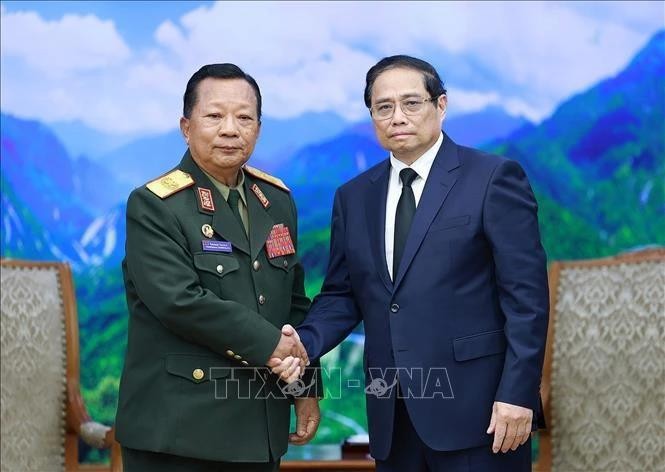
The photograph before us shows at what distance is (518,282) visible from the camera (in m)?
2.14

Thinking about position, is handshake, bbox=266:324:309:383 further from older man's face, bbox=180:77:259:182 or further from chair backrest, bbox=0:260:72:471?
chair backrest, bbox=0:260:72:471

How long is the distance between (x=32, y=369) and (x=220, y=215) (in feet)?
3.88

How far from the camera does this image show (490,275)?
2.23 meters

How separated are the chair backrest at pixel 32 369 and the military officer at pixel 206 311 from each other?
94cm

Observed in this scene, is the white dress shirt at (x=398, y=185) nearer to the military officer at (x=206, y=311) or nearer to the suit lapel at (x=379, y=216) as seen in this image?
the suit lapel at (x=379, y=216)

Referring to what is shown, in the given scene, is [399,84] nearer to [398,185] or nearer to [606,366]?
[398,185]

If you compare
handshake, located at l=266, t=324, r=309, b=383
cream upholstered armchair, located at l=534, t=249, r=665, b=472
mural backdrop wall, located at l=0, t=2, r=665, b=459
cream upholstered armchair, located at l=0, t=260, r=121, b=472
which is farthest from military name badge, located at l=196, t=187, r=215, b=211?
mural backdrop wall, located at l=0, t=2, r=665, b=459

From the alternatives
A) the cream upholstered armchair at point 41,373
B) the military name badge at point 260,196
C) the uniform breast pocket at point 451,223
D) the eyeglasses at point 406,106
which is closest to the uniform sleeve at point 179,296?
the military name badge at point 260,196

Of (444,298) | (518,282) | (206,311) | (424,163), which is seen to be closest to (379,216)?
(424,163)

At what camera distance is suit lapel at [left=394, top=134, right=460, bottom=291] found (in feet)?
7.28

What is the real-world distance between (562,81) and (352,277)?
7.24 feet

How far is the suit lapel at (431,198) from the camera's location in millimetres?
2219

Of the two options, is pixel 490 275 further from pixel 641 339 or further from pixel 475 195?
pixel 641 339

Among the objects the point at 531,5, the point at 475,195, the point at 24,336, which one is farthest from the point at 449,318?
the point at 531,5
